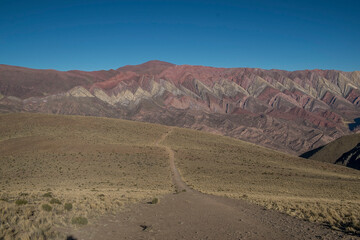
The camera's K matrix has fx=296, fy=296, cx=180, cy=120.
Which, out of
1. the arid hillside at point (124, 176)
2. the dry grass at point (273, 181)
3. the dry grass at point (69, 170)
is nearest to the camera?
the dry grass at point (69, 170)

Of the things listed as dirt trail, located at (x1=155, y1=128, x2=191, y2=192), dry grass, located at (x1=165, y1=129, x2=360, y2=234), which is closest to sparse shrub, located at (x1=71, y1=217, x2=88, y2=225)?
dry grass, located at (x1=165, y1=129, x2=360, y2=234)

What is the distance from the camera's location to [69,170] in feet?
130

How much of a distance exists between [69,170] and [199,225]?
2995 cm

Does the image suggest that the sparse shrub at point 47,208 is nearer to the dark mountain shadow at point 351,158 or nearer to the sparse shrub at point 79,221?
the sparse shrub at point 79,221

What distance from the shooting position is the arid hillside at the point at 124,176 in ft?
48.4

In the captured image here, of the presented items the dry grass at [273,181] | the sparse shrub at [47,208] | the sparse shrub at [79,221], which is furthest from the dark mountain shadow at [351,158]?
the sparse shrub at [47,208]

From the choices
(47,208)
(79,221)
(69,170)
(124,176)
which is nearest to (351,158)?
(124,176)

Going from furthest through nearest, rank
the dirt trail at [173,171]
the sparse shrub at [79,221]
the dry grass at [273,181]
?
the dirt trail at [173,171] → the dry grass at [273,181] → the sparse shrub at [79,221]

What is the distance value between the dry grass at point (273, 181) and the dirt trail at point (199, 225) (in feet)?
5.62

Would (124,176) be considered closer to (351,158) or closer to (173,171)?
(173,171)

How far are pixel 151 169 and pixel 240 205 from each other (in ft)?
79.0

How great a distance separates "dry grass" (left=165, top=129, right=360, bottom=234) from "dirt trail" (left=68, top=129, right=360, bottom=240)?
1.71 meters

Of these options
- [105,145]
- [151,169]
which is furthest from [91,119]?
[151,169]

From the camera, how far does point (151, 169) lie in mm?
42531
